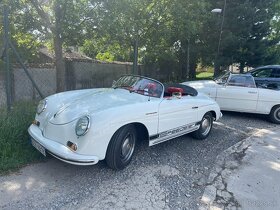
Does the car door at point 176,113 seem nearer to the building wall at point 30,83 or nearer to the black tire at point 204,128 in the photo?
the black tire at point 204,128

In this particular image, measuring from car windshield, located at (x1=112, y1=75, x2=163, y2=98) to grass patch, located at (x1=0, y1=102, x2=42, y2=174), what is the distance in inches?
69.1

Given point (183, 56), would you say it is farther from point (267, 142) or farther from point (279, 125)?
point (267, 142)

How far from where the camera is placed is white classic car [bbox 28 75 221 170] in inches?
123

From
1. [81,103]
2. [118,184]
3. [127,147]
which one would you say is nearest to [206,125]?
[127,147]

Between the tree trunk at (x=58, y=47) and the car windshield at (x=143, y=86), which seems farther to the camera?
the tree trunk at (x=58, y=47)

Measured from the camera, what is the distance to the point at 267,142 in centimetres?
560

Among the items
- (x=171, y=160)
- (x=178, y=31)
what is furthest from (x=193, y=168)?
(x=178, y=31)

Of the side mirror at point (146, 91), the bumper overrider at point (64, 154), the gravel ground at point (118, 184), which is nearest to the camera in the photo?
the gravel ground at point (118, 184)

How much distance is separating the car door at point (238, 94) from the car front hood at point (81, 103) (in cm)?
417

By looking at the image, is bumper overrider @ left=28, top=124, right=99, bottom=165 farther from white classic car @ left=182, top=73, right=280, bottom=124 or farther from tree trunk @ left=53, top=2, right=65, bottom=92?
white classic car @ left=182, top=73, right=280, bottom=124

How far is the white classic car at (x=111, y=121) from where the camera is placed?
3125 mm

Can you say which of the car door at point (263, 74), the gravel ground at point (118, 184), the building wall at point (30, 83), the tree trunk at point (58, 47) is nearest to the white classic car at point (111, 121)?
the gravel ground at point (118, 184)

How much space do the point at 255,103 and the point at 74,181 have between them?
583cm

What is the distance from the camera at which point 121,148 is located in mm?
3510
